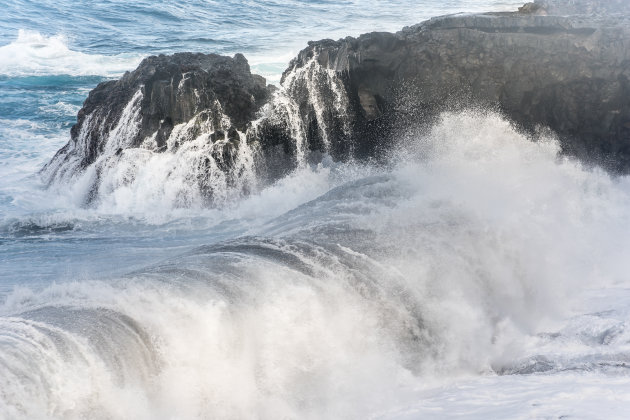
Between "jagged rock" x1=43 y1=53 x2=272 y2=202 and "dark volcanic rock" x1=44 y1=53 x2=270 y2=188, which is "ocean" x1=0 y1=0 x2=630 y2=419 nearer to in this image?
"jagged rock" x1=43 y1=53 x2=272 y2=202

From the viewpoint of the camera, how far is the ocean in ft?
20.7

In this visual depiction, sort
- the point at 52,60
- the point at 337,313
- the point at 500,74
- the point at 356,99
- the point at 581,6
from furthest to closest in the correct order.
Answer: the point at 52,60
the point at 581,6
the point at 356,99
the point at 500,74
the point at 337,313

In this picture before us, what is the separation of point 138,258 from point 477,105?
6764mm

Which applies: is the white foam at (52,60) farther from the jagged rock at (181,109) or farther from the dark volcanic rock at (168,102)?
the jagged rock at (181,109)

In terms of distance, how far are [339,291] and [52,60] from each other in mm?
18654

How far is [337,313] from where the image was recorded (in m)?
7.56

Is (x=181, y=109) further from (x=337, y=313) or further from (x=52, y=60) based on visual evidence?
(x=52, y=60)

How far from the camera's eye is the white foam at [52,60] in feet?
71.3

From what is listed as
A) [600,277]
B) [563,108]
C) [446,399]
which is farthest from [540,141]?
[446,399]

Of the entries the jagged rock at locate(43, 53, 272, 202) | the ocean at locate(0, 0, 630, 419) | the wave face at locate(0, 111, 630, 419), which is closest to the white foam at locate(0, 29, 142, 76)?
the ocean at locate(0, 0, 630, 419)

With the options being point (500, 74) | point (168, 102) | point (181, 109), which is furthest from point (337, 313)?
point (500, 74)

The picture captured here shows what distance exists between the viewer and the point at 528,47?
1230cm

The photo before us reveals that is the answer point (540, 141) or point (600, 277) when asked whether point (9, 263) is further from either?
point (540, 141)

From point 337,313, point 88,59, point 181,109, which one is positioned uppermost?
point 88,59
